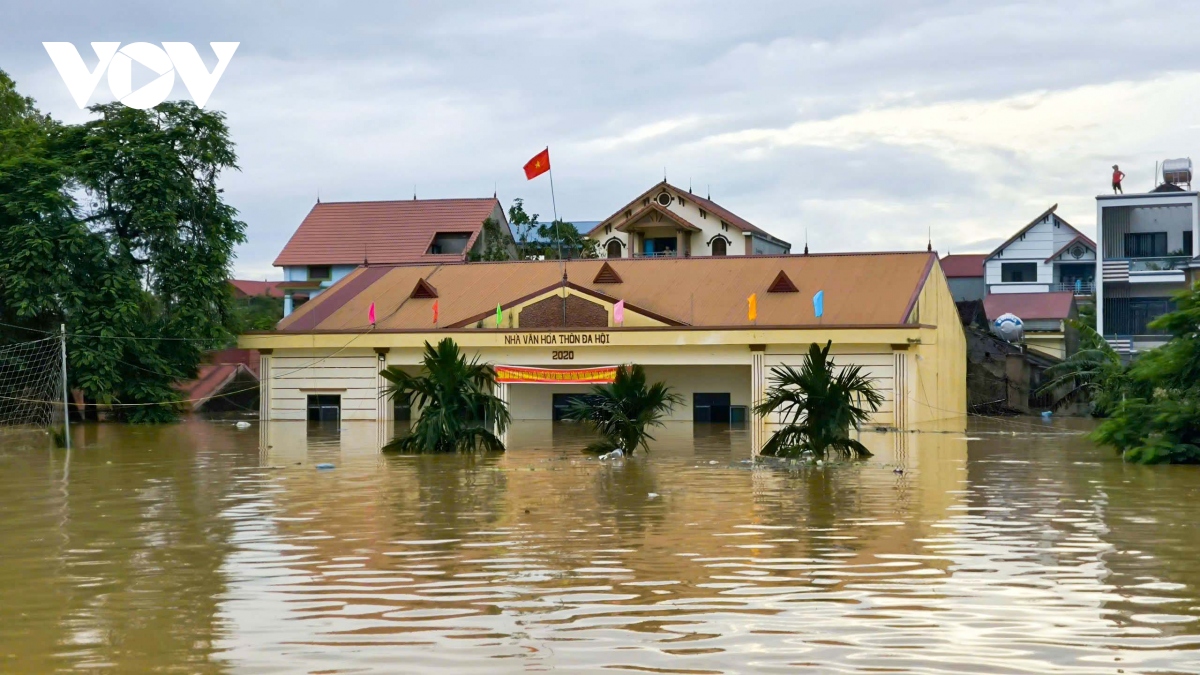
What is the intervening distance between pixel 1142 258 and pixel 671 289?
21368 millimetres

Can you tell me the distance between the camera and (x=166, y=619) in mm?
10266

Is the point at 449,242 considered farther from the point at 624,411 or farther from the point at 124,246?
the point at 624,411

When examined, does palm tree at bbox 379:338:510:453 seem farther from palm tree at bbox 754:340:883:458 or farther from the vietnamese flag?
the vietnamese flag

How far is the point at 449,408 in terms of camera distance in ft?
96.0

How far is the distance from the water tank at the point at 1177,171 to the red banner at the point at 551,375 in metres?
32.8

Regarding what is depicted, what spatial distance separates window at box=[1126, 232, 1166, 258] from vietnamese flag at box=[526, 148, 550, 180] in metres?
27.8

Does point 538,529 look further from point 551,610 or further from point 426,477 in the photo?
point 426,477

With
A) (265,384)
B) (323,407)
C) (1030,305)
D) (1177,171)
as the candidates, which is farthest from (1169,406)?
(1030,305)

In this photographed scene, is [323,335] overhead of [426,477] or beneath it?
overhead

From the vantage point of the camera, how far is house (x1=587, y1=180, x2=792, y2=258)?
7700 cm

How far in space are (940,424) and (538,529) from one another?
32174 millimetres

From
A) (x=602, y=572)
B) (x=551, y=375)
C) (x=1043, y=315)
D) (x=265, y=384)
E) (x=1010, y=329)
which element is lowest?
(x=602, y=572)

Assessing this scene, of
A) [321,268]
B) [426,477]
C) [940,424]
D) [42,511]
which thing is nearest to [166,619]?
[42,511]

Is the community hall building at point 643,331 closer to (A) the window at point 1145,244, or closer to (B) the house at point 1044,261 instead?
(A) the window at point 1145,244
